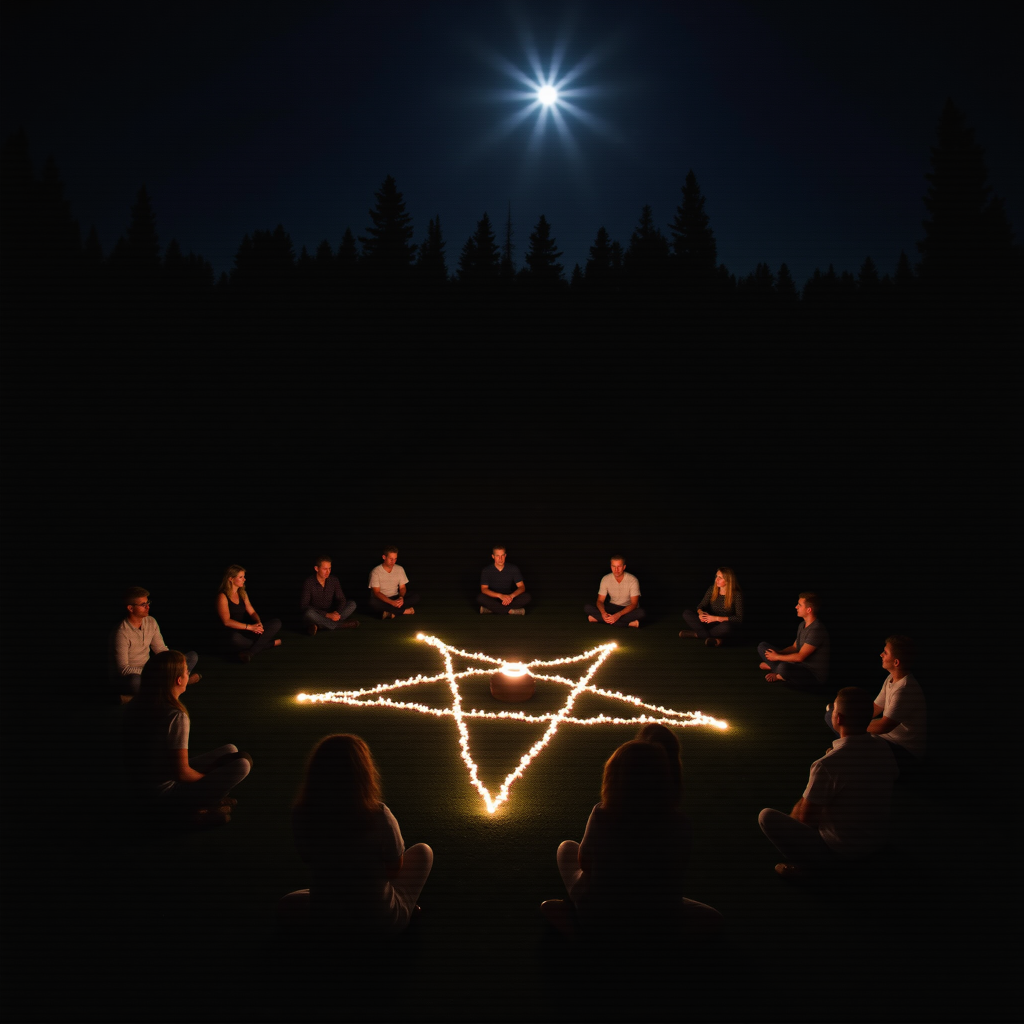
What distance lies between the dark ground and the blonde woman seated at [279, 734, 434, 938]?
0.27m

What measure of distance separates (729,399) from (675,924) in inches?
542

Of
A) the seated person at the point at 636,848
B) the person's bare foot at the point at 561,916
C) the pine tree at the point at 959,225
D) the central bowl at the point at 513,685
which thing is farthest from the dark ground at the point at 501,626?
the pine tree at the point at 959,225

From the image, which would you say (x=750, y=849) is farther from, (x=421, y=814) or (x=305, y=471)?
(x=305, y=471)

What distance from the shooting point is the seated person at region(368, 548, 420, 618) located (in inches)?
359

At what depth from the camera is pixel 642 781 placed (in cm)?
255

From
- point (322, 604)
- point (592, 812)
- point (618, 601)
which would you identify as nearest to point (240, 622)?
point (322, 604)

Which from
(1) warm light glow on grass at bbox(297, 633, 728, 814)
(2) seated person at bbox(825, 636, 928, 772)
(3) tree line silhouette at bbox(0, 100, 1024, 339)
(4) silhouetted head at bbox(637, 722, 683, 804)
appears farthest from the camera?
(3) tree line silhouette at bbox(0, 100, 1024, 339)

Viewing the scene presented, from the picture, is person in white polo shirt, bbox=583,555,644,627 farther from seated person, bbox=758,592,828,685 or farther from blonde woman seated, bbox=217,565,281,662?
blonde woman seated, bbox=217,565,281,662

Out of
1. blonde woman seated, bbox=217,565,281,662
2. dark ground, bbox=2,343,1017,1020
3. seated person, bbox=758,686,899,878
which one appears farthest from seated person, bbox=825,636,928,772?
blonde woman seated, bbox=217,565,281,662

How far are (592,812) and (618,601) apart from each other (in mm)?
6264

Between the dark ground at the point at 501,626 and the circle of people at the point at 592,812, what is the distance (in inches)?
9.1

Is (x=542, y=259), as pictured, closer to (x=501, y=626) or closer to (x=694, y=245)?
(x=694, y=245)

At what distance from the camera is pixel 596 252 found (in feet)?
61.3

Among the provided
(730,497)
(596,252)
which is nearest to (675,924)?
(730,497)
